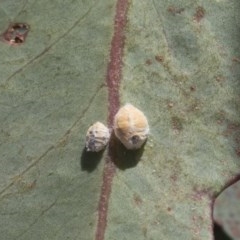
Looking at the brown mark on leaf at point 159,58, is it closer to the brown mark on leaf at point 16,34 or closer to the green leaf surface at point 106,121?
the green leaf surface at point 106,121

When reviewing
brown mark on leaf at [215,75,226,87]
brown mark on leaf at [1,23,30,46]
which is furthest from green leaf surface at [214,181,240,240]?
brown mark on leaf at [1,23,30,46]

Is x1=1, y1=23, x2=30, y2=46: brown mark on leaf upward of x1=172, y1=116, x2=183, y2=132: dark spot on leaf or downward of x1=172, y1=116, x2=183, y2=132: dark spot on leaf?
upward

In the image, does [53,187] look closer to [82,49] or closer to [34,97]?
[34,97]

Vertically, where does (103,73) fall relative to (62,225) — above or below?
above

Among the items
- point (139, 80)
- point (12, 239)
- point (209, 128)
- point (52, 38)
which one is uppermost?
point (52, 38)

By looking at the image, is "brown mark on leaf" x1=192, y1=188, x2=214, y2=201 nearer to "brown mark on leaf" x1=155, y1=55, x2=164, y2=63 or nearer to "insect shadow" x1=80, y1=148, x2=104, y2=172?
"insect shadow" x1=80, y1=148, x2=104, y2=172

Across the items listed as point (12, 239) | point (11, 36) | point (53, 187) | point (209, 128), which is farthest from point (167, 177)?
point (11, 36)
